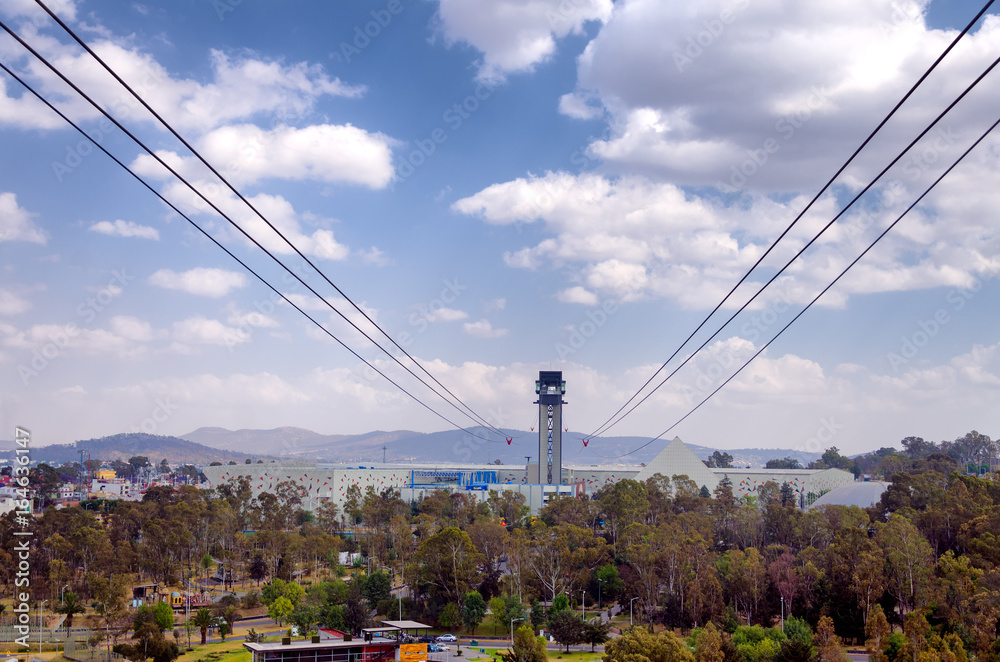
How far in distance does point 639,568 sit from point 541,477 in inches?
1510

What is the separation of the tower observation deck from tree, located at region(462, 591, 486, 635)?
126 feet

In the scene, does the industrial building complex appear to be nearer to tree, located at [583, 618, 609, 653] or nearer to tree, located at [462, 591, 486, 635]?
tree, located at [462, 591, 486, 635]

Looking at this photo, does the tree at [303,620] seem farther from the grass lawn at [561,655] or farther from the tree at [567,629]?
the tree at [567,629]

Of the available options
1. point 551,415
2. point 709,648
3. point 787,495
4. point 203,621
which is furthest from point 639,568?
point 787,495

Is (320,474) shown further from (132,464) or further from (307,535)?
(132,464)

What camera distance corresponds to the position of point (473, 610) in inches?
1545

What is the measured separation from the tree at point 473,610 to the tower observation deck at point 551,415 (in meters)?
38.3

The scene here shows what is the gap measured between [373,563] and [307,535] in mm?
6231

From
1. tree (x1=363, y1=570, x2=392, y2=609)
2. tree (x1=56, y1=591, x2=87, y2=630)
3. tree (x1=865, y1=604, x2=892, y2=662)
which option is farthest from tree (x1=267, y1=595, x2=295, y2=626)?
tree (x1=865, y1=604, x2=892, y2=662)

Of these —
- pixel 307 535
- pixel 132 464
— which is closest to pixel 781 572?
pixel 307 535

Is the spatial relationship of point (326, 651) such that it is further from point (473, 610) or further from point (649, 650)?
point (473, 610)

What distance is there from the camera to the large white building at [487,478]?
8462 cm

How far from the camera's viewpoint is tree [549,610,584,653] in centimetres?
3494

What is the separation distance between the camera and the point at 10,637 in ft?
116
